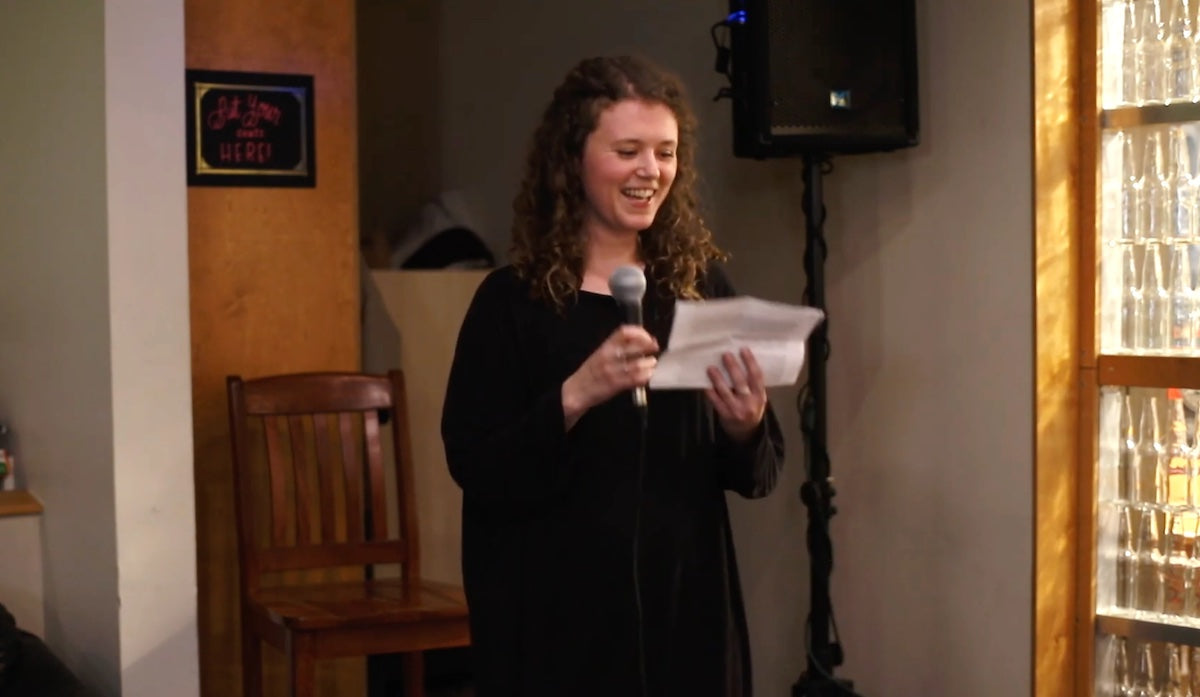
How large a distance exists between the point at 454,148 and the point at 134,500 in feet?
7.95

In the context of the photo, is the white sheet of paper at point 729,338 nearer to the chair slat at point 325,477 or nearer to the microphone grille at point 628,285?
the microphone grille at point 628,285

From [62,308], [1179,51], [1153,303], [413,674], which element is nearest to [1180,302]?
[1153,303]

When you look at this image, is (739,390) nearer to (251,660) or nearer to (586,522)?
(586,522)

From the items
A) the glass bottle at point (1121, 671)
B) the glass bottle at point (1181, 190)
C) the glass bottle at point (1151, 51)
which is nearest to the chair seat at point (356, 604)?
the glass bottle at point (1121, 671)

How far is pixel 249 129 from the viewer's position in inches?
123

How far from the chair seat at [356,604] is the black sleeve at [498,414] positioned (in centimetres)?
108

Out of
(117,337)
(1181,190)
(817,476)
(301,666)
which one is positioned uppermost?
(1181,190)

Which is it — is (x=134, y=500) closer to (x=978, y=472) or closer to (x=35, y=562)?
(x=35, y=562)

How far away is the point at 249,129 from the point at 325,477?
780 millimetres

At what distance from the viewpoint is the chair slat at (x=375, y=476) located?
121 inches

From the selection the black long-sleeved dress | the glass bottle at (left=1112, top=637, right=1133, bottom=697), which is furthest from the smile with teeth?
the glass bottle at (left=1112, top=637, right=1133, bottom=697)

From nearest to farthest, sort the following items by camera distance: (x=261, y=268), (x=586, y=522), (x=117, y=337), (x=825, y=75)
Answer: (x=586, y=522)
(x=117, y=337)
(x=825, y=75)
(x=261, y=268)

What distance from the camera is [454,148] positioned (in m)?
4.86

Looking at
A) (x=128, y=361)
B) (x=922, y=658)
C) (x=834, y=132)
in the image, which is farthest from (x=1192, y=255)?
(x=128, y=361)
